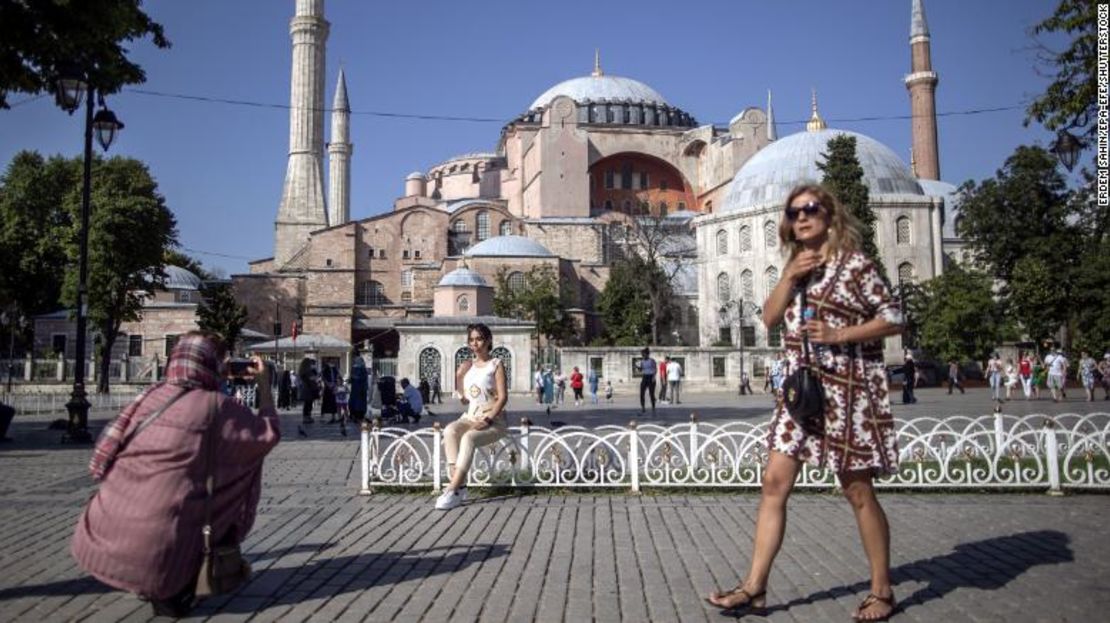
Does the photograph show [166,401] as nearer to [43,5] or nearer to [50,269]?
[43,5]

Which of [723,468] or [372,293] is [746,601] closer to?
[723,468]

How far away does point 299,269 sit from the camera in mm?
51656

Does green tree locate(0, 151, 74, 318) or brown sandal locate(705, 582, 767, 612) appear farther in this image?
green tree locate(0, 151, 74, 318)

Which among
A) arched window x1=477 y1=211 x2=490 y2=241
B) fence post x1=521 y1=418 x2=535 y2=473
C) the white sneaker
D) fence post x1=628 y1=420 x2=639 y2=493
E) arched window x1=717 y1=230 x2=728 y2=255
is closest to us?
the white sneaker

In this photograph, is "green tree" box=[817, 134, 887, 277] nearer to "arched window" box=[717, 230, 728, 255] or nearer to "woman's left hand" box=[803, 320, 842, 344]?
"arched window" box=[717, 230, 728, 255]

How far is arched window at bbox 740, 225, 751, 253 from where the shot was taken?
148 ft

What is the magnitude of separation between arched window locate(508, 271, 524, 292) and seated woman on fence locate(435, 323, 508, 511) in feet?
133

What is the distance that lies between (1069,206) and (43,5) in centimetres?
4080

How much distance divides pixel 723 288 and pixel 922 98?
2001 cm

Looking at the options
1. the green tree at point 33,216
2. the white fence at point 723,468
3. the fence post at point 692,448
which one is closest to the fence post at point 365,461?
the white fence at point 723,468

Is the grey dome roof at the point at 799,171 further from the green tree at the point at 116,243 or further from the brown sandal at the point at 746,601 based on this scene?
the brown sandal at the point at 746,601

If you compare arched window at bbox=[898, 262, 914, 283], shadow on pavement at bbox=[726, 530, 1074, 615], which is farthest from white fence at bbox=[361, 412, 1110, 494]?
arched window at bbox=[898, 262, 914, 283]

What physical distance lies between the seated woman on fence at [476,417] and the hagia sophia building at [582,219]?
30829mm

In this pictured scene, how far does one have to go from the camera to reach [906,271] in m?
43.3
